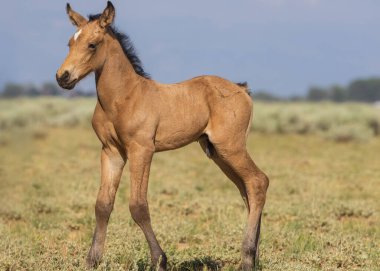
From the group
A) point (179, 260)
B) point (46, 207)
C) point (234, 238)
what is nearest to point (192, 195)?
point (46, 207)

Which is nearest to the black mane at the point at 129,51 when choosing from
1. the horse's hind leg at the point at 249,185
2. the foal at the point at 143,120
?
the foal at the point at 143,120

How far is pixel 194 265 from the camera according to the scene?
23.8 feet

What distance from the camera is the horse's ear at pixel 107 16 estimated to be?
5.99m

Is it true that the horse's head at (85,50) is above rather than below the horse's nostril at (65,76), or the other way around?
above

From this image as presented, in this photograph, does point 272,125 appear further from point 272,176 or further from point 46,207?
point 46,207

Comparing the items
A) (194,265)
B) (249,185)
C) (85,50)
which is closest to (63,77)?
(85,50)

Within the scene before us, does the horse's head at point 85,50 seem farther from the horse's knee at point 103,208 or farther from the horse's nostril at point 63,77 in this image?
the horse's knee at point 103,208

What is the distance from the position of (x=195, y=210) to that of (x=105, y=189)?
190 inches

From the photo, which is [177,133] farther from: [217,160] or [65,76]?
[65,76]

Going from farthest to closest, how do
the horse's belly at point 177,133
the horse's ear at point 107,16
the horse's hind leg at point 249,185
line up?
the horse's hind leg at point 249,185 → the horse's belly at point 177,133 → the horse's ear at point 107,16

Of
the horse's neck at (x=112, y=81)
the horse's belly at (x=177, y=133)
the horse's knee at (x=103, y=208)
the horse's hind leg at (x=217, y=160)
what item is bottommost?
the horse's knee at (x=103, y=208)

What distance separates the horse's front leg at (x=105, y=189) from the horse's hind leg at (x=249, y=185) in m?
0.99

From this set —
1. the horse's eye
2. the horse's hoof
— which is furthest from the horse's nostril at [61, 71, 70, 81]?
the horse's hoof

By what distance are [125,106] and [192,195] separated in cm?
644
